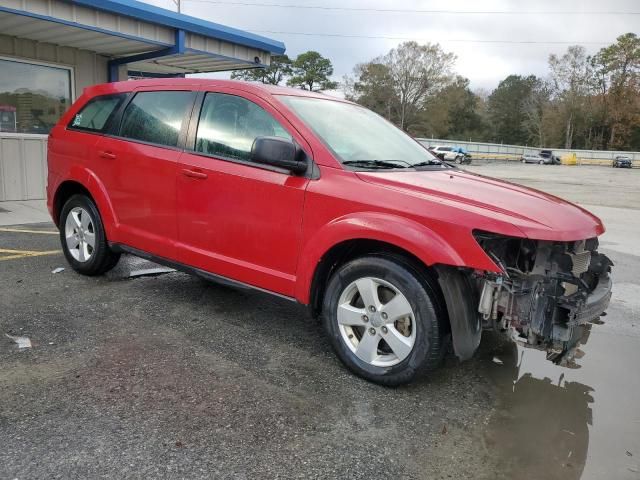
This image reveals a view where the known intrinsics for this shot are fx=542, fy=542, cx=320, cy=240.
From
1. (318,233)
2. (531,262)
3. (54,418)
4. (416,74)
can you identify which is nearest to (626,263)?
(531,262)

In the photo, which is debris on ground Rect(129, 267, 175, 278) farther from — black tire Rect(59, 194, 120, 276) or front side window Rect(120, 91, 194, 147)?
front side window Rect(120, 91, 194, 147)

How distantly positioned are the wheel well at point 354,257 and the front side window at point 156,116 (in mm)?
1701

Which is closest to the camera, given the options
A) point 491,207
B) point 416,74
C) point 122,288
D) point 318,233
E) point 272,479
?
point 272,479

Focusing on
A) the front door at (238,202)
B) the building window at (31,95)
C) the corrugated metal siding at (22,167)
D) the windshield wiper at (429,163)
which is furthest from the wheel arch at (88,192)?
the building window at (31,95)

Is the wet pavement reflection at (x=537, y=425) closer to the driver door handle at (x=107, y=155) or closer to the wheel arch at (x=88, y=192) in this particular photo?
the wheel arch at (x=88, y=192)

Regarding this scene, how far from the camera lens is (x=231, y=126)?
4039mm

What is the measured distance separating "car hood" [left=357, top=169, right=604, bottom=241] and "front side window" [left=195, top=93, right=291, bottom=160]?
90 cm

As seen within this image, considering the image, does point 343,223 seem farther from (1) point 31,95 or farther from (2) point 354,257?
(1) point 31,95

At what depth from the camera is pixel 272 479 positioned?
7.89 feet

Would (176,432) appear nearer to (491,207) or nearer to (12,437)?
(12,437)

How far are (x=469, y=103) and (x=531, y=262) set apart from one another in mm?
90623

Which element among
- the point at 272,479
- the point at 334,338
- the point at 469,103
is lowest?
the point at 272,479

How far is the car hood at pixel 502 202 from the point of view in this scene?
289 centimetres

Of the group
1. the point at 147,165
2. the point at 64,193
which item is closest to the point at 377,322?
the point at 147,165
